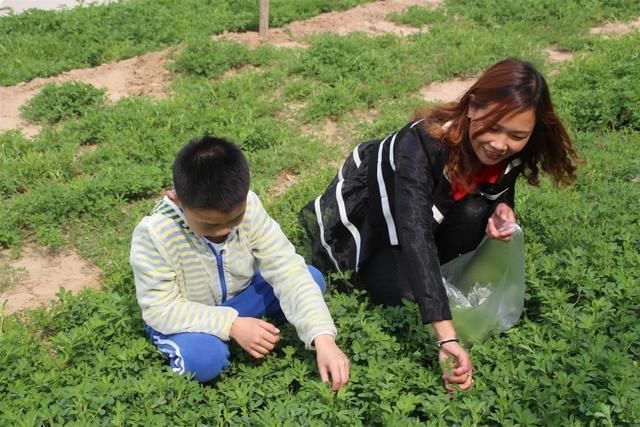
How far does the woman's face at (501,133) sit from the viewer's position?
9.30ft

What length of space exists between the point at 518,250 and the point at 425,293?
603 millimetres

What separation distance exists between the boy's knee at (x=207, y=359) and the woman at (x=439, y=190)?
83 centimetres

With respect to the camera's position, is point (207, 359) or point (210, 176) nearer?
point (210, 176)

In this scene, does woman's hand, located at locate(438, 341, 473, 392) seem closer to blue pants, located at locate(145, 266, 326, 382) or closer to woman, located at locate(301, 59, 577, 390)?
woman, located at locate(301, 59, 577, 390)

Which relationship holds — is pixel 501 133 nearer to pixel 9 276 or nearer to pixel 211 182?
pixel 211 182

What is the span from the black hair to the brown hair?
0.92 m

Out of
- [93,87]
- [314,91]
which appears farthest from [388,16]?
[93,87]

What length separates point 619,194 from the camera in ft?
13.5

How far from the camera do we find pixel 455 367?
2.69 metres

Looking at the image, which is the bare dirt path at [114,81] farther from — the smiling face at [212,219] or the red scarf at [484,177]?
the red scarf at [484,177]

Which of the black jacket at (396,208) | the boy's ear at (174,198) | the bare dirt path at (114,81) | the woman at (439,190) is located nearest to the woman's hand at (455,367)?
the woman at (439,190)

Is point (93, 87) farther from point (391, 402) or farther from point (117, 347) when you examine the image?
point (391, 402)

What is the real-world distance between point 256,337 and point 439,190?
1048mm

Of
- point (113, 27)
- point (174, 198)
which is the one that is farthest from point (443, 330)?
point (113, 27)
